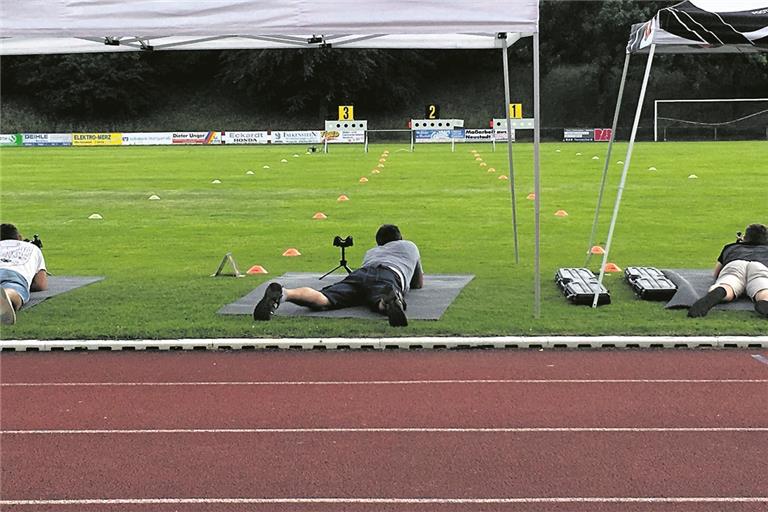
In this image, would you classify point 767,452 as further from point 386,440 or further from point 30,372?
point 30,372

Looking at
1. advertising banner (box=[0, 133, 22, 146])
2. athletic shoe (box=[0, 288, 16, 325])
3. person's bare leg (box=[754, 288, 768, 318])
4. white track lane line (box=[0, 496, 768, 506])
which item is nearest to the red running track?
white track lane line (box=[0, 496, 768, 506])

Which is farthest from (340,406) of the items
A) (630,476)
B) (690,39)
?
(690,39)

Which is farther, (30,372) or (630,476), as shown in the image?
(30,372)

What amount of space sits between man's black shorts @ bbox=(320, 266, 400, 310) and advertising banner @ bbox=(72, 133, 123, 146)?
5668cm

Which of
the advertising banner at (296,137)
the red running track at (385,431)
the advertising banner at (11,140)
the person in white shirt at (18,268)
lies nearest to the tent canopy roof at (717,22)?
the red running track at (385,431)

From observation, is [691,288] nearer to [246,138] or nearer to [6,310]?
[6,310]

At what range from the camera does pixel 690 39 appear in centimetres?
987

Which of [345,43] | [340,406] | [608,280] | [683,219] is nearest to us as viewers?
[340,406]

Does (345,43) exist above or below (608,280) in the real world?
above

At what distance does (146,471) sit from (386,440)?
1428 mm

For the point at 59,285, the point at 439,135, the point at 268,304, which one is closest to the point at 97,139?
the point at 439,135

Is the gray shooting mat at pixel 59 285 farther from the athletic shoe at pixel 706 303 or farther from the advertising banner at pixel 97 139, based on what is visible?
the advertising banner at pixel 97 139

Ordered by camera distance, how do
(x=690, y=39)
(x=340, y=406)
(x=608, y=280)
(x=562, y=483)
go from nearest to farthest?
(x=562, y=483), (x=340, y=406), (x=690, y=39), (x=608, y=280)

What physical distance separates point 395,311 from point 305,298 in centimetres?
102
